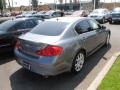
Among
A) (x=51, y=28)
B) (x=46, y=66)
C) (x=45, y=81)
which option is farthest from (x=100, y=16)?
(x=46, y=66)

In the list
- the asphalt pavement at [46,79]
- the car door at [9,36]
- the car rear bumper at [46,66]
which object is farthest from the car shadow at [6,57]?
the car rear bumper at [46,66]

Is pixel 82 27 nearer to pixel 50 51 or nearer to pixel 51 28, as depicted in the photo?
pixel 51 28

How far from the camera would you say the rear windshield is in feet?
18.8

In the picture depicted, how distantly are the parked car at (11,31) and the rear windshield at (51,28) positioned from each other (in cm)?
190

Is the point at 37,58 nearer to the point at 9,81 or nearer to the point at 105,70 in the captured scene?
the point at 9,81

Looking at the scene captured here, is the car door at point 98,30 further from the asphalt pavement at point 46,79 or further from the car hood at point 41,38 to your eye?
the car hood at point 41,38

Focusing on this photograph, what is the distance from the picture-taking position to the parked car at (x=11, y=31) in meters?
7.51

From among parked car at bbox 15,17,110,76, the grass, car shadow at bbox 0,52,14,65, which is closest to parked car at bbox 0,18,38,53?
car shadow at bbox 0,52,14,65

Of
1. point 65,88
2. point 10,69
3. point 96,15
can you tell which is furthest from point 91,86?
point 96,15

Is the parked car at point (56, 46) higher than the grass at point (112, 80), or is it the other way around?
the parked car at point (56, 46)

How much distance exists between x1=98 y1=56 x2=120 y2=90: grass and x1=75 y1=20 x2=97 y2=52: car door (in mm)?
1063

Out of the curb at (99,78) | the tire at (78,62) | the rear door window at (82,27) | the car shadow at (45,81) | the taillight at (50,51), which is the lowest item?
the car shadow at (45,81)

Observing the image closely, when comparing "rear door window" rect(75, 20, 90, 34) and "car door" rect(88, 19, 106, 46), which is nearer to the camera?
"rear door window" rect(75, 20, 90, 34)

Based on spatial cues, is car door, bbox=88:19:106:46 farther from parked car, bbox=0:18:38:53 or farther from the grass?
parked car, bbox=0:18:38:53
